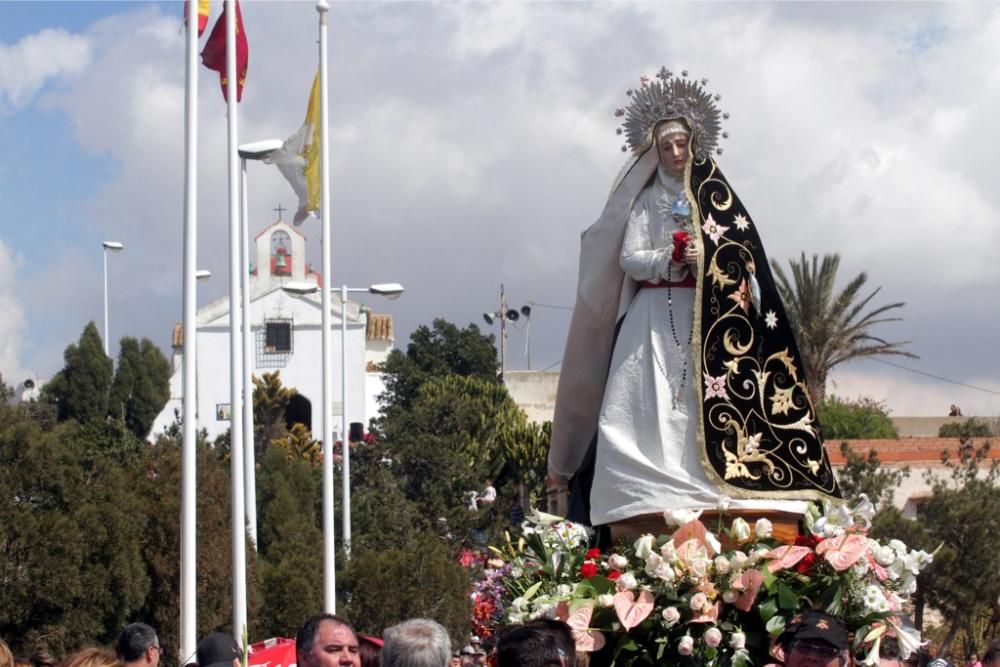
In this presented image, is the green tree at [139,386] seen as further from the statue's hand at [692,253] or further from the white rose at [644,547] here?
the white rose at [644,547]

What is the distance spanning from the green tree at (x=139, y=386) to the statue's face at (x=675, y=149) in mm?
46442

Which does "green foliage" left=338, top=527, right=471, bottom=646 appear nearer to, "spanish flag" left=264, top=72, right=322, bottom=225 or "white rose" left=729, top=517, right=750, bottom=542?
"spanish flag" left=264, top=72, right=322, bottom=225

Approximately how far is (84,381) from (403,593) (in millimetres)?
31303

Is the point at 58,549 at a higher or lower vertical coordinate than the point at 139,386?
lower

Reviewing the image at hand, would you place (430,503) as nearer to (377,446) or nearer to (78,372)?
(377,446)

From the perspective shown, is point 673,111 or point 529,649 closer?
point 529,649

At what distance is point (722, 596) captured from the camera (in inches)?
297

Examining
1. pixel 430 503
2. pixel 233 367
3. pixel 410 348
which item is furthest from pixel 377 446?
pixel 410 348

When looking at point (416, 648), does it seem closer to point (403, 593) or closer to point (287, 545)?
point (403, 593)

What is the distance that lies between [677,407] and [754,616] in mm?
1526

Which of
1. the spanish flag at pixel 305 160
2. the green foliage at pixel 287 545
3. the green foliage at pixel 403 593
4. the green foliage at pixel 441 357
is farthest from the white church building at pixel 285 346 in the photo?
the spanish flag at pixel 305 160

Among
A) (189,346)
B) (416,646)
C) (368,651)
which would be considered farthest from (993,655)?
Answer: (189,346)

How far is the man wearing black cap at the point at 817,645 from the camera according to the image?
5.89 m

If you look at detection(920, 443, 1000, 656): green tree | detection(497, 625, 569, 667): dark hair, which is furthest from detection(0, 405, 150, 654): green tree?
detection(920, 443, 1000, 656): green tree
